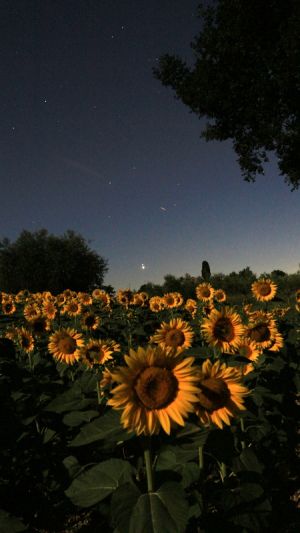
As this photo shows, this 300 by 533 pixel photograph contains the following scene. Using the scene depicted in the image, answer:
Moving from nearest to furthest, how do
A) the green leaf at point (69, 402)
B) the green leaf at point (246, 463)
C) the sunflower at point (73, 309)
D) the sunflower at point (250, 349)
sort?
the green leaf at point (246, 463), the green leaf at point (69, 402), the sunflower at point (250, 349), the sunflower at point (73, 309)

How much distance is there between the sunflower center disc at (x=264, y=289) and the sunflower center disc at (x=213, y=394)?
4.14m

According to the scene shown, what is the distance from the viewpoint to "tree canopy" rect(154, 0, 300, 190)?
16.9 meters

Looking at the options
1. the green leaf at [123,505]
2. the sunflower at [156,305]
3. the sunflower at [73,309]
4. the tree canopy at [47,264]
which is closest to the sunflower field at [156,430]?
the green leaf at [123,505]

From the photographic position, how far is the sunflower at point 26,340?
4.52 m

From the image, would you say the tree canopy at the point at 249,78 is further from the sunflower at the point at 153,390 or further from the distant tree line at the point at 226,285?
the sunflower at the point at 153,390

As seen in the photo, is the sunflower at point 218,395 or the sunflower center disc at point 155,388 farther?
the sunflower at point 218,395

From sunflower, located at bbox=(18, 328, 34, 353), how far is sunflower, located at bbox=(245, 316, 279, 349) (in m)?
2.60

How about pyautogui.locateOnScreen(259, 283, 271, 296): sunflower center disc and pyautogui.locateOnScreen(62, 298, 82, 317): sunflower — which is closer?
pyautogui.locateOnScreen(259, 283, 271, 296): sunflower center disc

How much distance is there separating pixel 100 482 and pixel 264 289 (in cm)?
454

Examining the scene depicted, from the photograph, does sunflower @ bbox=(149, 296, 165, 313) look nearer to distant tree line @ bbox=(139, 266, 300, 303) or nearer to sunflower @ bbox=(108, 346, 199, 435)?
distant tree line @ bbox=(139, 266, 300, 303)

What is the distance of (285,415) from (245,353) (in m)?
1.60

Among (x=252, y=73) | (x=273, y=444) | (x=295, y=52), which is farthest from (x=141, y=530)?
(x=252, y=73)

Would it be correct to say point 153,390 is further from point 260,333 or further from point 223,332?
point 260,333

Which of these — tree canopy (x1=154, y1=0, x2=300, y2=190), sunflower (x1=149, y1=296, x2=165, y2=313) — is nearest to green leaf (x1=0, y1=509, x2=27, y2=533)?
sunflower (x1=149, y1=296, x2=165, y2=313)
